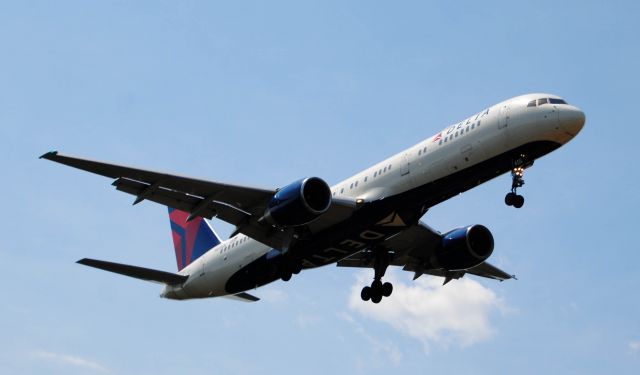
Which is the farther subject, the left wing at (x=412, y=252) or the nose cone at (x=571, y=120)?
the left wing at (x=412, y=252)

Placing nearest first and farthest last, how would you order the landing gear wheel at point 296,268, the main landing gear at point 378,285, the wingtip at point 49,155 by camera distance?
the wingtip at point 49,155, the landing gear wheel at point 296,268, the main landing gear at point 378,285

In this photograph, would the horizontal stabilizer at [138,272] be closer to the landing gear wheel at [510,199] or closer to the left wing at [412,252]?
the left wing at [412,252]

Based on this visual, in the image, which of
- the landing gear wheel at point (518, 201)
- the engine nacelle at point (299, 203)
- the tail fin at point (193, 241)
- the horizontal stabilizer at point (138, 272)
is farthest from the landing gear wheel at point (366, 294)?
the landing gear wheel at point (518, 201)

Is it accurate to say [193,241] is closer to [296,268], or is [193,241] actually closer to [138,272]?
[138,272]

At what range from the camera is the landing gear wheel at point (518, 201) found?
1375 inches

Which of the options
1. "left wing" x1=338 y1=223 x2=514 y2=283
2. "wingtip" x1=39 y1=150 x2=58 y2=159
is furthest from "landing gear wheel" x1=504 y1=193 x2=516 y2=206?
"wingtip" x1=39 y1=150 x2=58 y2=159

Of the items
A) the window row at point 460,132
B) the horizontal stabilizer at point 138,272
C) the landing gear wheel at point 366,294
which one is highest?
the window row at point 460,132

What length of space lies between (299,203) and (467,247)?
1022 centimetres

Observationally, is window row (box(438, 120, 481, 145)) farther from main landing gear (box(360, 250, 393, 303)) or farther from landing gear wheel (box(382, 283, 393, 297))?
landing gear wheel (box(382, 283, 393, 297))

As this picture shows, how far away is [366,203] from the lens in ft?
121

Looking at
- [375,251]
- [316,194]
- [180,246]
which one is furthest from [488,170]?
[180,246]

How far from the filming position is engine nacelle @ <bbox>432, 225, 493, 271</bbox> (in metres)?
42.4

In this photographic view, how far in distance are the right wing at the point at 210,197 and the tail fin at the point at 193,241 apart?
308 inches

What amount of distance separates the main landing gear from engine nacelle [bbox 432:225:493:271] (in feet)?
8.58
